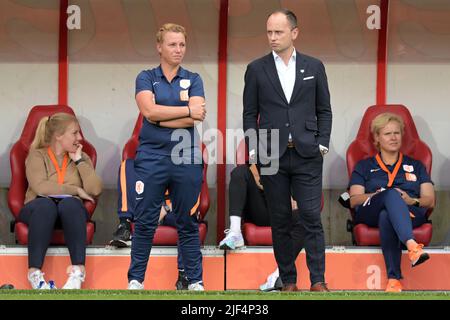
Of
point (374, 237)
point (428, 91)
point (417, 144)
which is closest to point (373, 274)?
point (374, 237)

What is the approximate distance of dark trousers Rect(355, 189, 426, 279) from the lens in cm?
859

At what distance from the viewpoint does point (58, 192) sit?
29.6 feet

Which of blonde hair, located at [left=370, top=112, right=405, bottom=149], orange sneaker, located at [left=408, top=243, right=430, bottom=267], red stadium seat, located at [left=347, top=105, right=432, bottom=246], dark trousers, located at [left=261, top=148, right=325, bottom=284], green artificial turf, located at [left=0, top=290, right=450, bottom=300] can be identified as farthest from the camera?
red stadium seat, located at [left=347, top=105, right=432, bottom=246]

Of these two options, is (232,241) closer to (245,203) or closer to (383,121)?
(245,203)

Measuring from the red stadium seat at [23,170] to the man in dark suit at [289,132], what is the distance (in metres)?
1.83

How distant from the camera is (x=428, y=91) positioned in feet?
33.8

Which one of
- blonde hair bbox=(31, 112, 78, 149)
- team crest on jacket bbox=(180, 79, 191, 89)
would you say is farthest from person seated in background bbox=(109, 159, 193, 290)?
team crest on jacket bbox=(180, 79, 191, 89)

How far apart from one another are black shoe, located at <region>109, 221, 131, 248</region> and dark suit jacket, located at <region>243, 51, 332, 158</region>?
62.4 inches

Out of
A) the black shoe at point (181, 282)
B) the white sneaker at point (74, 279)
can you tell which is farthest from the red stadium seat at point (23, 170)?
the black shoe at point (181, 282)

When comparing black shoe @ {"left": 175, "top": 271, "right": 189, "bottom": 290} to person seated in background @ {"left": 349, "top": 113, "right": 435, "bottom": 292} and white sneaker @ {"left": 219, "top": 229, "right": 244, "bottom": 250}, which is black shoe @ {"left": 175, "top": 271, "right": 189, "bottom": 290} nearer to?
white sneaker @ {"left": 219, "top": 229, "right": 244, "bottom": 250}

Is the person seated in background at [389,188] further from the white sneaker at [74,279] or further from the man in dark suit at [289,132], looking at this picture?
the white sneaker at [74,279]

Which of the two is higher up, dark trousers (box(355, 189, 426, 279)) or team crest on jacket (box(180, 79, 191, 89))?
team crest on jacket (box(180, 79, 191, 89))

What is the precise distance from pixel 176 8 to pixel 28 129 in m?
1.61

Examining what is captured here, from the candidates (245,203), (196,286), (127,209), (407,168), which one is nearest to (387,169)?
(407,168)
